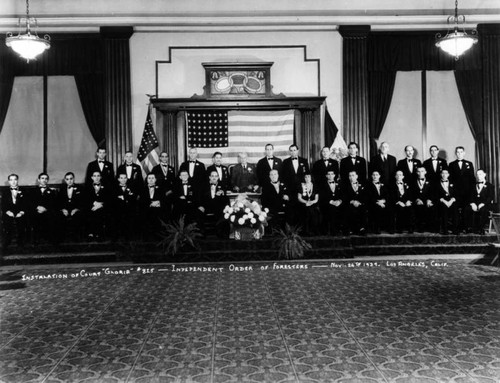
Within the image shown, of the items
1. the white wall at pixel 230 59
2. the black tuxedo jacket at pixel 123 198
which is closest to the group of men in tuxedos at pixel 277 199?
the black tuxedo jacket at pixel 123 198

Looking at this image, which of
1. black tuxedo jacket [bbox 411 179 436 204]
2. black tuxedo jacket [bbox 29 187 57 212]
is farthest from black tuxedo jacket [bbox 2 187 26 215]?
black tuxedo jacket [bbox 411 179 436 204]

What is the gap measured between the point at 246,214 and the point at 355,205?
74.6 inches

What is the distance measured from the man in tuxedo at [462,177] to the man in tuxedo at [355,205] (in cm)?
178

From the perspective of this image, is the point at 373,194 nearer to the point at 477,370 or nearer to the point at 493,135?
the point at 493,135

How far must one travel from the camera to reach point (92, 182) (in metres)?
8.19

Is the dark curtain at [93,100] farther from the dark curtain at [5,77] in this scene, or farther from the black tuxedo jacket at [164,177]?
the black tuxedo jacket at [164,177]

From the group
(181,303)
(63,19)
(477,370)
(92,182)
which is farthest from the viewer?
(63,19)

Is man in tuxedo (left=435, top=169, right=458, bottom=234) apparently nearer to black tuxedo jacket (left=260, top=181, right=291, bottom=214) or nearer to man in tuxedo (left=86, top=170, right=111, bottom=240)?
black tuxedo jacket (left=260, top=181, right=291, bottom=214)

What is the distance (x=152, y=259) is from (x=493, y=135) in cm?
726

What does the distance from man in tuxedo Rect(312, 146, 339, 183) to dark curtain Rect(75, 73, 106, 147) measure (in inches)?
171

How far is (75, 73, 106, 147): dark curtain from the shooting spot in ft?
31.9

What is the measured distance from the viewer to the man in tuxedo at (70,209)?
7895 mm

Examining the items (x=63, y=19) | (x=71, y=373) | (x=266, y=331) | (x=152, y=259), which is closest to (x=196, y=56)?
(x=63, y=19)

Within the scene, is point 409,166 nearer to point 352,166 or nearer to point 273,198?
point 352,166
